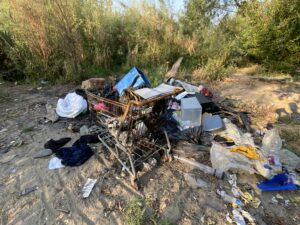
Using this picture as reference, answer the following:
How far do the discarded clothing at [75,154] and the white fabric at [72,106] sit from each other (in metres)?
0.86

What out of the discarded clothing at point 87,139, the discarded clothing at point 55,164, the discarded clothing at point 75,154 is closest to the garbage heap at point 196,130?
the discarded clothing at point 87,139

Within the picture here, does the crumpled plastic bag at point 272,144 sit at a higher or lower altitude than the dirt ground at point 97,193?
higher

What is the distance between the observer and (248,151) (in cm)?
255

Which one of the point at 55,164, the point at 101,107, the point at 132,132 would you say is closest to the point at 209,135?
the point at 132,132

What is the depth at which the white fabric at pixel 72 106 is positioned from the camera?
11.5 ft

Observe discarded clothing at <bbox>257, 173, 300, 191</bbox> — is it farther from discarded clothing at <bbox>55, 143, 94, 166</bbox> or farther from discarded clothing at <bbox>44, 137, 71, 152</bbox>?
discarded clothing at <bbox>44, 137, 71, 152</bbox>

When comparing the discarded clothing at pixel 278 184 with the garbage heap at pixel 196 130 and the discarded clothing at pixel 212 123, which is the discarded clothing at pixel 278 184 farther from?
the discarded clothing at pixel 212 123

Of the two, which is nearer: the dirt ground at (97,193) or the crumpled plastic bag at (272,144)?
the dirt ground at (97,193)

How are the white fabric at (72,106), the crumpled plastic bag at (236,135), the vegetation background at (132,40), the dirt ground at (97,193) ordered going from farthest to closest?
the vegetation background at (132,40) → the white fabric at (72,106) → the crumpled plastic bag at (236,135) → the dirt ground at (97,193)

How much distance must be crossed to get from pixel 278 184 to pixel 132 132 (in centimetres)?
174

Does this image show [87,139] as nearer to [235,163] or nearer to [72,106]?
[72,106]

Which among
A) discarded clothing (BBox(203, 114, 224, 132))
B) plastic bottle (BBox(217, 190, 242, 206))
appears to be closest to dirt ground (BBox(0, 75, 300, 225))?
plastic bottle (BBox(217, 190, 242, 206))

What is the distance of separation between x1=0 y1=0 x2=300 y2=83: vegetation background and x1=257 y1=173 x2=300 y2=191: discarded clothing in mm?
3239

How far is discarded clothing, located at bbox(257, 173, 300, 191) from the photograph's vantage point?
2320 millimetres
